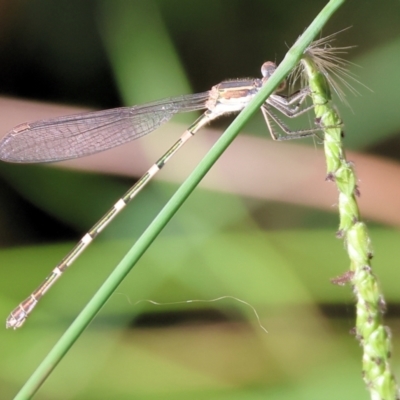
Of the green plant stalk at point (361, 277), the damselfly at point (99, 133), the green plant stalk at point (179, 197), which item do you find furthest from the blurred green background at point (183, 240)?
the green plant stalk at point (179, 197)

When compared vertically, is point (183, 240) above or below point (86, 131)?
below

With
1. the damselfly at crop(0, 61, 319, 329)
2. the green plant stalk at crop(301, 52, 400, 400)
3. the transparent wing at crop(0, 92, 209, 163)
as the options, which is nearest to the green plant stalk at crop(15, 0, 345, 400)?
the green plant stalk at crop(301, 52, 400, 400)

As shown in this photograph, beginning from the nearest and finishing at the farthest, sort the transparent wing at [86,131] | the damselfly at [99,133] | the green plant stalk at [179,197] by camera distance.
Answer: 1. the green plant stalk at [179,197]
2. the damselfly at [99,133]
3. the transparent wing at [86,131]

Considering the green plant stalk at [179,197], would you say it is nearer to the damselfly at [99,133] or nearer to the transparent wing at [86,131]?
the damselfly at [99,133]

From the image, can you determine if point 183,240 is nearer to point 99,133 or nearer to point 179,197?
point 99,133

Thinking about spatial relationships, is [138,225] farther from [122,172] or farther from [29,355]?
[29,355]

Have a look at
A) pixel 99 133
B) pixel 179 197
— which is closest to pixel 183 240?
pixel 99 133

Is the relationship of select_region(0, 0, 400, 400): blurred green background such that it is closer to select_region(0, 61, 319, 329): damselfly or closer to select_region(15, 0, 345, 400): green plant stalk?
select_region(0, 61, 319, 329): damselfly
